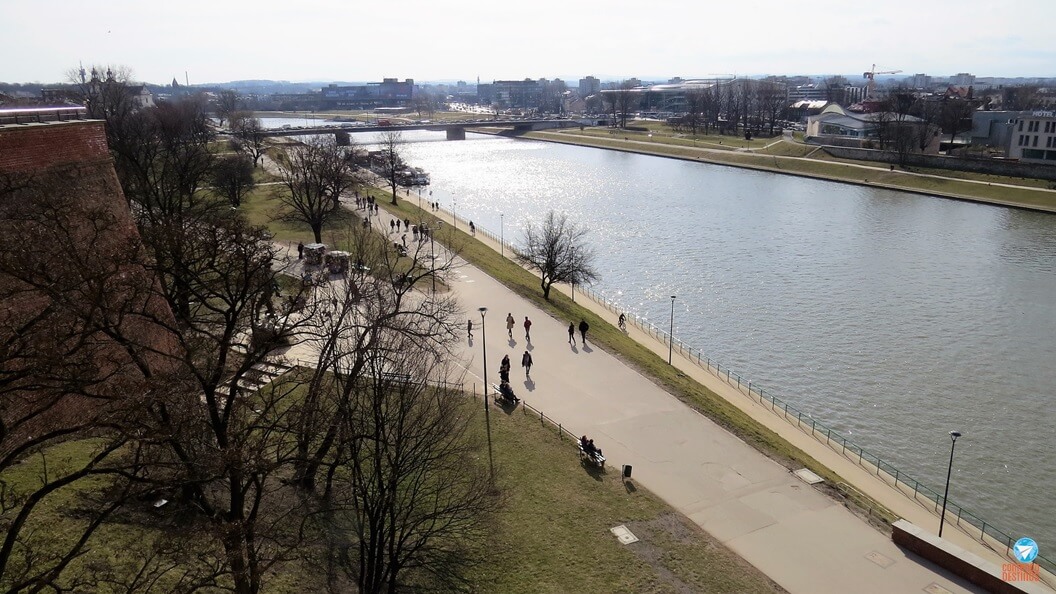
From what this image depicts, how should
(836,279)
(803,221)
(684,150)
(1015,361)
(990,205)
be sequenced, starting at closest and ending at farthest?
1. (1015,361)
2. (836,279)
3. (803,221)
4. (990,205)
5. (684,150)

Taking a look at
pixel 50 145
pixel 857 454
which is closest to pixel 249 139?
pixel 50 145

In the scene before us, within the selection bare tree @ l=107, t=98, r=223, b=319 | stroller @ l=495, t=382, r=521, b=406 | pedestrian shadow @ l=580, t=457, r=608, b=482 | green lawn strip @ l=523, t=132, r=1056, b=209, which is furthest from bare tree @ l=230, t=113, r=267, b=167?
pedestrian shadow @ l=580, t=457, r=608, b=482

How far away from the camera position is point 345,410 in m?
11.4

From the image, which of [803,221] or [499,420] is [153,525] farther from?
[803,221]

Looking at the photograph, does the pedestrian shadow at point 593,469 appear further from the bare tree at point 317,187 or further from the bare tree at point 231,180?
the bare tree at point 231,180

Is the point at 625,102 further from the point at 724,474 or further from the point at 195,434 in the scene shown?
the point at 195,434

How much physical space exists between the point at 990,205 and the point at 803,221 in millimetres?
17800

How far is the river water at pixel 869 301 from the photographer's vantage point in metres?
20.4

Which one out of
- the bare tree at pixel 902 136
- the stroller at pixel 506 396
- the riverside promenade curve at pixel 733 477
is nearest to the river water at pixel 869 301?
the riverside promenade curve at pixel 733 477

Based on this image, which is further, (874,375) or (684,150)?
(684,150)

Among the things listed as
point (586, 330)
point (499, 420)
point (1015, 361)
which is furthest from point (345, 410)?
point (1015, 361)

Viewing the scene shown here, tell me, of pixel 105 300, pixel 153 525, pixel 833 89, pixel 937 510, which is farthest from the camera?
pixel 833 89
